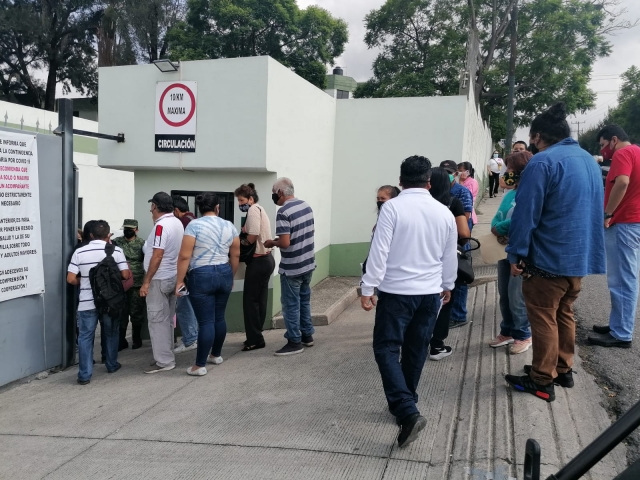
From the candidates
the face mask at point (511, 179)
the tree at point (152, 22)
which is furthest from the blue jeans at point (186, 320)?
the tree at point (152, 22)

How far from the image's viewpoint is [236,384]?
179 inches

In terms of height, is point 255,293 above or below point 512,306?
below

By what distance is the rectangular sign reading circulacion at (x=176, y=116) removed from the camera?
21.7 feet

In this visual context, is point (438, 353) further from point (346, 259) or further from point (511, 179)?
point (346, 259)

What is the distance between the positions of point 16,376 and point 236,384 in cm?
227

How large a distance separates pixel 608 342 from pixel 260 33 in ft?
88.7

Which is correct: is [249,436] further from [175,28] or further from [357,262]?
[175,28]

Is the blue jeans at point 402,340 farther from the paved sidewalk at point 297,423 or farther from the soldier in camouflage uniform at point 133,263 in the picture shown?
the soldier in camouflage uniform at point 133,263

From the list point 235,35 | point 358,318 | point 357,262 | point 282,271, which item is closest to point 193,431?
point 282,271

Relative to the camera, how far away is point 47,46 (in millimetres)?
30438

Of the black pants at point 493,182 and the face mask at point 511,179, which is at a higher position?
the black pants at point 493,182

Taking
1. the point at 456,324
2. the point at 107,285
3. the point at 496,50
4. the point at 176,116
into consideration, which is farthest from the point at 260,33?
the point at 456,324

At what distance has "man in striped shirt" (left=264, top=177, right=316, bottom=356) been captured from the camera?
17.1 feet

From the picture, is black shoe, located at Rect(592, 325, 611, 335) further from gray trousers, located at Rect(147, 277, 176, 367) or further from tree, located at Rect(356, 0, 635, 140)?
tree, located at Rect(356, 0, 635, 140)
